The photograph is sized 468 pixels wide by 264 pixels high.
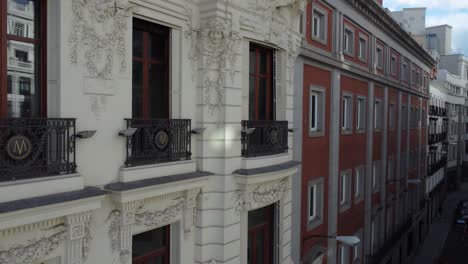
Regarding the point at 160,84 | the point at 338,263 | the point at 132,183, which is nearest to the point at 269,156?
the point at 160,84

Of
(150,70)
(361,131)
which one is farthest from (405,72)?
(150,70)

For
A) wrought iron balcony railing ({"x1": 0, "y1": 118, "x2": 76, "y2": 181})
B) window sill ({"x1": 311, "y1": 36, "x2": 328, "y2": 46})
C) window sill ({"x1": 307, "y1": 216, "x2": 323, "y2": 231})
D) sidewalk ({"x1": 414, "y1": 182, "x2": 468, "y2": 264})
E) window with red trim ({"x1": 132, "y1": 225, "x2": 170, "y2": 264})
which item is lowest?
sidewalk ({"x1": 414, "y1": 182, "x2": 468, "y2": 264})

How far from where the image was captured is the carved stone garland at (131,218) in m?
6.84

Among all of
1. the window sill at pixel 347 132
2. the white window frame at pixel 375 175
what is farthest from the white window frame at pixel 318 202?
the white window frame at pixel 375 175

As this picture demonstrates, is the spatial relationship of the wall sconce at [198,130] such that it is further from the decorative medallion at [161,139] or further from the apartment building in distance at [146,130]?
the decorative medallion at [161,139]

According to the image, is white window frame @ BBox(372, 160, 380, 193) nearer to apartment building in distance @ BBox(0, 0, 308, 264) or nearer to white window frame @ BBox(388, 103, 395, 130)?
white window frame @ BBox(388, 103, 395, 130)

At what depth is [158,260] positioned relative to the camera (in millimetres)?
8188

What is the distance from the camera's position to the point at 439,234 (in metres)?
40.8

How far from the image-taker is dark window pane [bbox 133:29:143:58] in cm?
757

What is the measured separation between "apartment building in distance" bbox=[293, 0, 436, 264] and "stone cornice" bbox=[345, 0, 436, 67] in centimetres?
7

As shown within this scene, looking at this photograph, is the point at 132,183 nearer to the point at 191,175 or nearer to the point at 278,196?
the point at 191,175

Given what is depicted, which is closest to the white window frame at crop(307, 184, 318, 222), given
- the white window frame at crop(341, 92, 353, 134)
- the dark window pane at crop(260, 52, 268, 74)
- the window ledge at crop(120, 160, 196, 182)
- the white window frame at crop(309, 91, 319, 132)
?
the white window frame at crop(309, 91, 319, 132)

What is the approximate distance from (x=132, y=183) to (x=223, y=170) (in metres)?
2.45

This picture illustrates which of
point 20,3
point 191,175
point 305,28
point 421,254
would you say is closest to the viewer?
point 20,3
